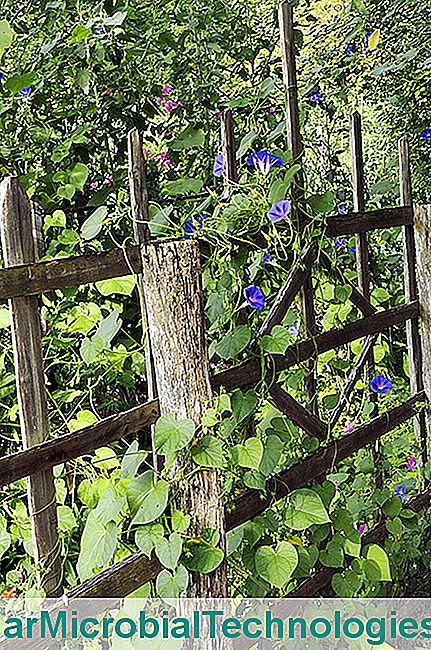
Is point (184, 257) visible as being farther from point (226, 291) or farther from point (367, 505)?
point (367, 505)

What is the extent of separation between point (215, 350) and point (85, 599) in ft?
1.93

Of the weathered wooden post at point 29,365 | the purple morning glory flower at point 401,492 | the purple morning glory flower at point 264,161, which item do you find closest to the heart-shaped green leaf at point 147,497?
the weathered wooden post at point 29,365

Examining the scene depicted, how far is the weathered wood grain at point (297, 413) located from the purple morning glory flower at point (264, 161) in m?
0.49

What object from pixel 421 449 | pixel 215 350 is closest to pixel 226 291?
pixel 215 350

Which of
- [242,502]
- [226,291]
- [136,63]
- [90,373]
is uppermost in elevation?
[136,63]

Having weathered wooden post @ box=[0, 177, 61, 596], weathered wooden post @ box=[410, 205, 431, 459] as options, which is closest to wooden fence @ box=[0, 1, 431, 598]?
weathered wooden post @ box=[0, 177, 61, 596]

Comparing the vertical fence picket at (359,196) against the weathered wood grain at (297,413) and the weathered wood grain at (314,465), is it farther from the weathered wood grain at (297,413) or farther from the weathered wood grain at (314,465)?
the weathered wood grain at (297,413)

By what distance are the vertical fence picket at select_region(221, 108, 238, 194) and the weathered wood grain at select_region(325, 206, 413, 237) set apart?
311 millimetres

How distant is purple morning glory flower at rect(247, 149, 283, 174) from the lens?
1965 mm

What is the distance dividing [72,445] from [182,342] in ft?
1.08

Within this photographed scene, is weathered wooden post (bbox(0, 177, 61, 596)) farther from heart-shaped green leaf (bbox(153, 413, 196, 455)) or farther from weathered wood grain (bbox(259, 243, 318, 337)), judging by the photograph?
weathered wood grain (bbox(259, 243, 318, 337))

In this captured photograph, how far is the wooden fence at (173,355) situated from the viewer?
56.5 inches

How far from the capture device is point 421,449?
107 inches

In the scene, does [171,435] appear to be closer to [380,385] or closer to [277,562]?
[277,562]
